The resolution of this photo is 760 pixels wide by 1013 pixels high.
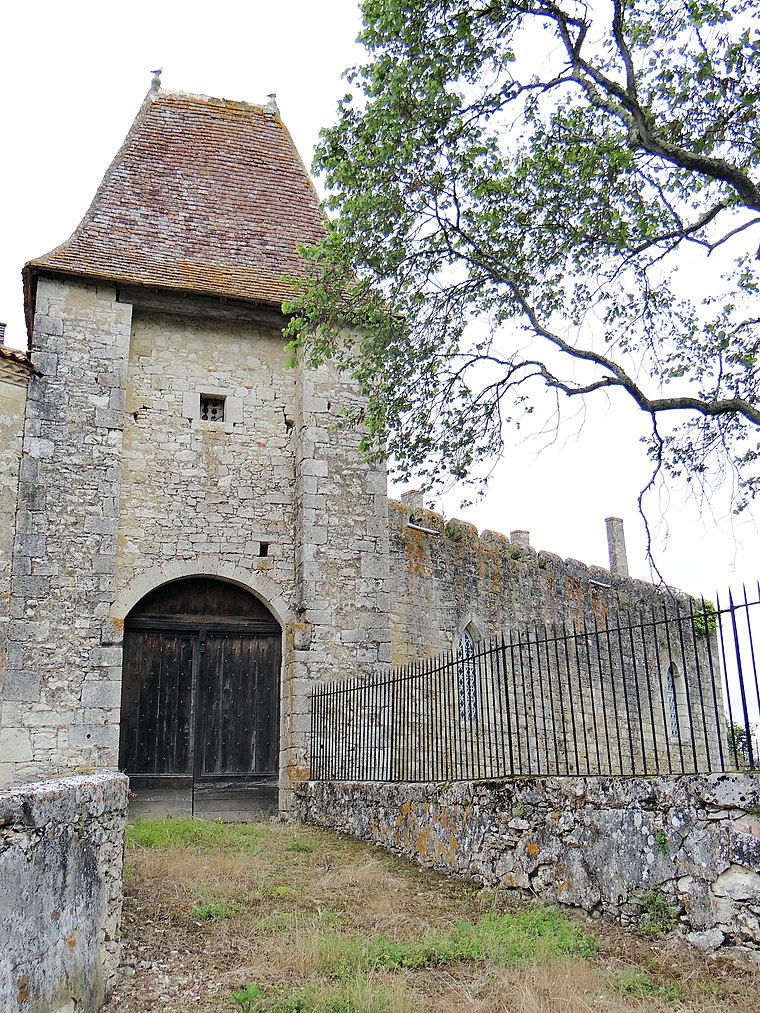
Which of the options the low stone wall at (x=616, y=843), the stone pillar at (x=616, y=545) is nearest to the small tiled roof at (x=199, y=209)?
the low stone wall at (x=616, y=843)

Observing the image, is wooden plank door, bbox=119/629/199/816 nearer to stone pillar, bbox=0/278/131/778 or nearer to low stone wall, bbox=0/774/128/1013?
stone pillar, bbox=0/278/131/778

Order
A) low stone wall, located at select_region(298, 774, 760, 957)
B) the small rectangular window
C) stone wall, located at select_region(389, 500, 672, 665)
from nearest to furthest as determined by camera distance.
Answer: low stone wall, located at select_region(298, 774, 760, 957) → the small rectangular window → stone wall, located at select_region(389, 500, 672, 665)

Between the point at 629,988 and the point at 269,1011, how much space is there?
68.0 inches

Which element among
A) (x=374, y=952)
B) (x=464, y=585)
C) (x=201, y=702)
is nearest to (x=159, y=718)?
(x=201, y=702)

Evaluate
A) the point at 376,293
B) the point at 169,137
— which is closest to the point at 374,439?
the point at 376,293

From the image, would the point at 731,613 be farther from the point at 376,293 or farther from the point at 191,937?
the point at 376,293

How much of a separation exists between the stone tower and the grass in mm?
4312

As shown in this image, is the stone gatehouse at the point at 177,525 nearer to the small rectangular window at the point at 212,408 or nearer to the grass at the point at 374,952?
the small rectangular window at the point at 212,408

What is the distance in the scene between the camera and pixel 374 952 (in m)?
4.74

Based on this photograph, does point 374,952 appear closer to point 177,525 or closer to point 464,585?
point 177,525

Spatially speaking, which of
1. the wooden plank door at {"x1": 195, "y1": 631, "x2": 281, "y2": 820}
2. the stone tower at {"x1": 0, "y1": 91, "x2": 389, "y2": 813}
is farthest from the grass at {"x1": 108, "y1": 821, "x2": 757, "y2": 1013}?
the wooden plank door at {"x1": 195, "y1": 631, "x2": 281, "y2": 820}

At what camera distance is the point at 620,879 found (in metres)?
5.23

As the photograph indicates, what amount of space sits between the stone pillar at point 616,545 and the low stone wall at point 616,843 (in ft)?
59.0

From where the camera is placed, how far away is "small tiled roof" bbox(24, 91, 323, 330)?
12.3 metres
